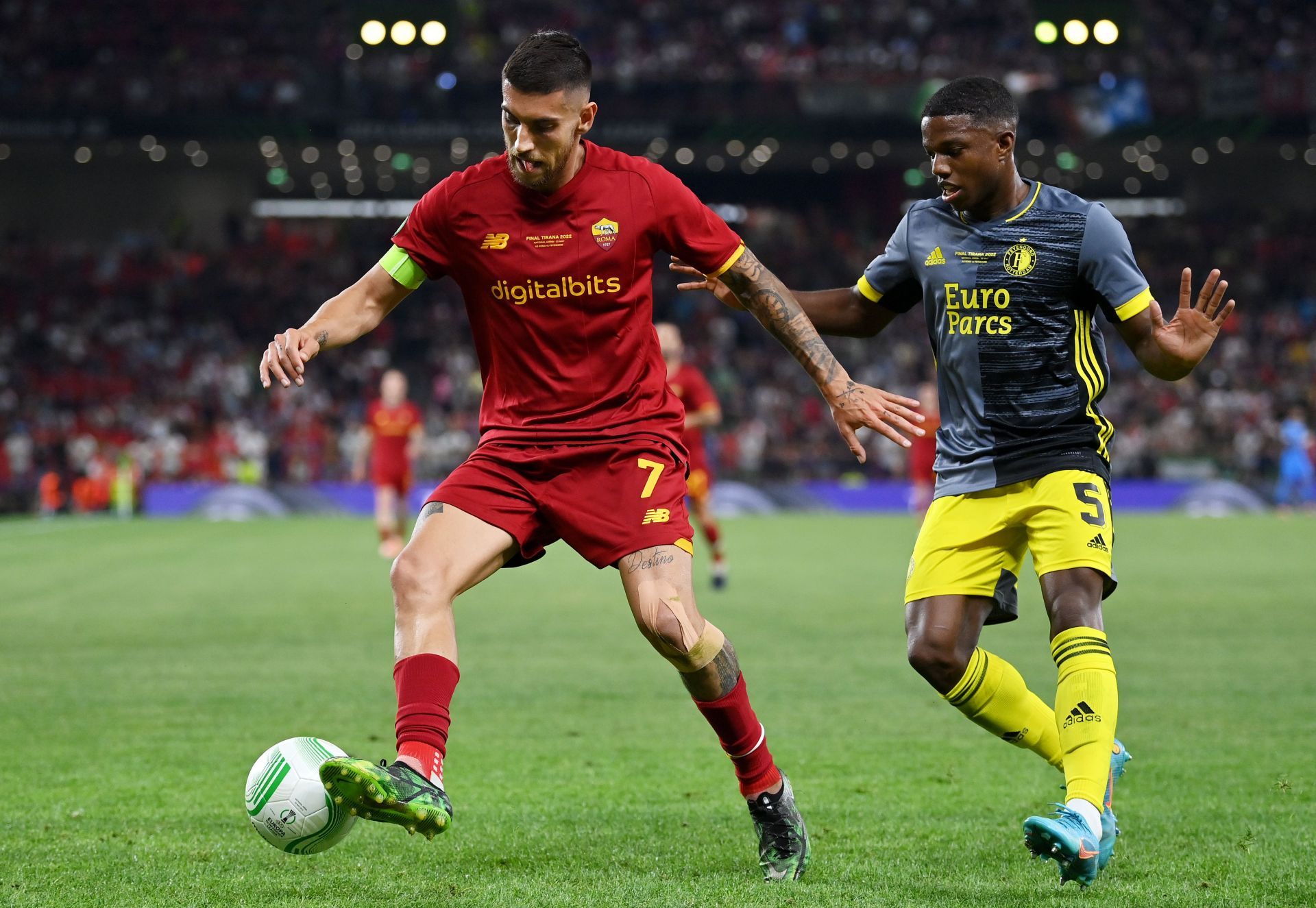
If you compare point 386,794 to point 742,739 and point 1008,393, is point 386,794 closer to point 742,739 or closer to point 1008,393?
point 742,739

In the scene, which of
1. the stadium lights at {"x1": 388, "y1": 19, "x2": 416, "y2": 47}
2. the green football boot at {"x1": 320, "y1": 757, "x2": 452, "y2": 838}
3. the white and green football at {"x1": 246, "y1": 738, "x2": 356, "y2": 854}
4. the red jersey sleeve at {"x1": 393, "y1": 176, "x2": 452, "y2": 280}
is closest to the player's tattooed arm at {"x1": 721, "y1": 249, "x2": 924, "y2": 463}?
the red jersey sleeve at {"x1": 393, "y1": 176, "x2": 452, "y2": 280}

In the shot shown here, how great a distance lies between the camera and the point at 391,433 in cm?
1978

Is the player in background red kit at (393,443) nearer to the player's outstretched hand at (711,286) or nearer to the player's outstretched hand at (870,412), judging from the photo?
the player's outstretched hand at (711,286)

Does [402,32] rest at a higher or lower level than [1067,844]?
higher

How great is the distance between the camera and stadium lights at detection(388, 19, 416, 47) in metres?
22.5

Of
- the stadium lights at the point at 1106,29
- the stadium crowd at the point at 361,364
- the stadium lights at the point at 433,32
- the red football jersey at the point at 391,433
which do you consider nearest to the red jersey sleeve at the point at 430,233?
the red football jersey at the point at 391,433

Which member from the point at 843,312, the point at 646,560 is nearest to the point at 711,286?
the point at 843,312

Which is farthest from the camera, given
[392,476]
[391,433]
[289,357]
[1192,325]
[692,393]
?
[391,433]

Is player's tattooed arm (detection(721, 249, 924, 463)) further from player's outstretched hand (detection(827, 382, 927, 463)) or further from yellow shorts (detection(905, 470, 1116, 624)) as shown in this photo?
yellow shorts (detection(905, 470, 1116, 624))

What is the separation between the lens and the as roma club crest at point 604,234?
4.54m

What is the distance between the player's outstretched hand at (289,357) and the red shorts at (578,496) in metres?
0.57

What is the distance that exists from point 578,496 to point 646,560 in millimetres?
291

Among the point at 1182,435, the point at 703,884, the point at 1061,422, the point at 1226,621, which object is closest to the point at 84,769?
the point at 703,884

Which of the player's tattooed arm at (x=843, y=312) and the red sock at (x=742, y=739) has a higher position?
the player's tattooed arm at (x=843, y=312)
